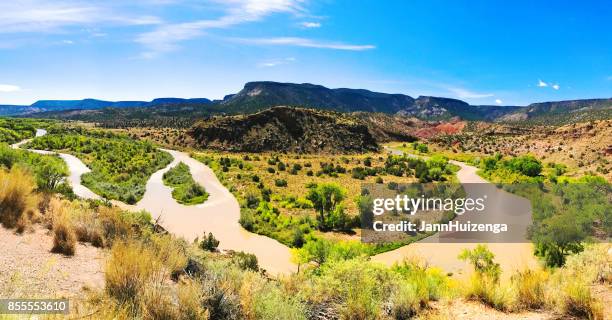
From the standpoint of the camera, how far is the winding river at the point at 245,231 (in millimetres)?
22828

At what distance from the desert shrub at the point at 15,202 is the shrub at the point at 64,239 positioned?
1135mm

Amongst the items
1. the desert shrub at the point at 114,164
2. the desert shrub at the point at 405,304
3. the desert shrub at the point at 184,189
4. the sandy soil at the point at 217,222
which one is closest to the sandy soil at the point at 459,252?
the sandy soil at the point at 217,222

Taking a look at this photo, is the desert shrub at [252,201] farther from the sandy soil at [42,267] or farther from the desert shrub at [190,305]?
the desert shrub at [190,305]

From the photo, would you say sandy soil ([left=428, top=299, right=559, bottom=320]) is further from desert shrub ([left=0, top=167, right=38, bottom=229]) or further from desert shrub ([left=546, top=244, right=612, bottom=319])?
desert shrub ([left=0, top=167, right=38, bottom=229])

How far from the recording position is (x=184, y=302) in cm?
662

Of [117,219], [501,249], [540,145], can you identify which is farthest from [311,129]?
[117,219]

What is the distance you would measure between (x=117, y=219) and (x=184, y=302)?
608cm

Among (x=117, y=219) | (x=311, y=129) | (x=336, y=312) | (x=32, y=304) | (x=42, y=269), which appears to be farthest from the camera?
(x=311, y=129)

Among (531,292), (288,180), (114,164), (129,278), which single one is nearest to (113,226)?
(129,278)

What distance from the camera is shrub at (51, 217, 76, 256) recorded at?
9156 mm

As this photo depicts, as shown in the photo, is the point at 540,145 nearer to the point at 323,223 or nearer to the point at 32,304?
the point at 323,223

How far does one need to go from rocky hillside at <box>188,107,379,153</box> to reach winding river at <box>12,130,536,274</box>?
147 feet

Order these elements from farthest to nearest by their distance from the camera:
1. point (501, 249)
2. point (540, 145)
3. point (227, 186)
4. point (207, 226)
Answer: point (540, 145)
point (227, 186)
point (207, 226)
point (501, 249)

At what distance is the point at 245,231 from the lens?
93.9ft
